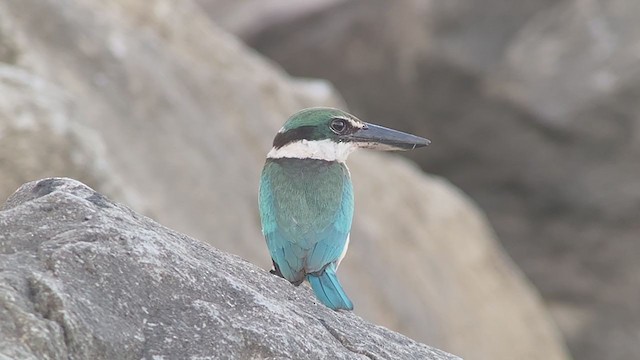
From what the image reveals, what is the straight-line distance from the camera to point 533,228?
14.5 meters

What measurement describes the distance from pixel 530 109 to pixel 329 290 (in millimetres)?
9030

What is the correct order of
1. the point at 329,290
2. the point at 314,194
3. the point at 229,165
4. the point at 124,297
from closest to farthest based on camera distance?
the point at 124,297, the point at 329,290, the point at 314,194, the point at 229,165

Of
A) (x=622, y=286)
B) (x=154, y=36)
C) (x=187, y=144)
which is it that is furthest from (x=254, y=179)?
(x=622, y=286)

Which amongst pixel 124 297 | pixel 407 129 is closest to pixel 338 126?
pixel 124 297

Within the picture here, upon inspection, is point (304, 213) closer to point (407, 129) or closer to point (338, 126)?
point (338, 126)

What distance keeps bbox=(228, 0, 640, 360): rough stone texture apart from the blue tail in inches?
330

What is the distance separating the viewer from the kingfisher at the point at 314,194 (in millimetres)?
5176

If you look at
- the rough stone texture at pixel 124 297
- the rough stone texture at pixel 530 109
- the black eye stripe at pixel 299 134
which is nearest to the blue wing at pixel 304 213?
the black eye stripe at pixel 299 134

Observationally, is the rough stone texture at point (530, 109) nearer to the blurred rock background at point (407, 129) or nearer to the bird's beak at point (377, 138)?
the blurred rock background at point (407, 129)

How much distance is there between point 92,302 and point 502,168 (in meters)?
11.1

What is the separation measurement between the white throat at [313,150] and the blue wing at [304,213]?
6cm

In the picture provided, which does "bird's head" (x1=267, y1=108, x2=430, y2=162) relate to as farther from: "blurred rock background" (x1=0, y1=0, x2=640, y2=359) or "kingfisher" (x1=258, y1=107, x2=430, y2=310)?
"blurred rock background" (x1=0, y1=0, x2=640, y2=359)

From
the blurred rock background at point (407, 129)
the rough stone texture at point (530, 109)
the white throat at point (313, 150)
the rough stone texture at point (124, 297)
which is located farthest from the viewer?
the rough stone texture at point (530, 109)

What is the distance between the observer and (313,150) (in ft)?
19.3
